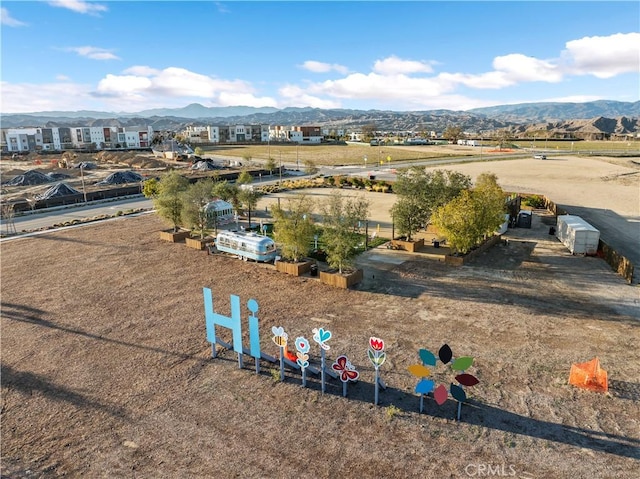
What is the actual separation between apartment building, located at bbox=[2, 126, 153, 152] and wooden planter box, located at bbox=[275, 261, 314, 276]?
493 feet

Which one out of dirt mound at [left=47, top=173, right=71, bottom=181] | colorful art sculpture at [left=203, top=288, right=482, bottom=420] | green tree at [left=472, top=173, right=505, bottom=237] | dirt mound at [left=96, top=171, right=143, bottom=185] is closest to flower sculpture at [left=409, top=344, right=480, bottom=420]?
colorful art sculpture at [left=203, top=288, right=482, bottom=420]

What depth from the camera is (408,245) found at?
33.8m

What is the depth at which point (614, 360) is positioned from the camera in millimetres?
18266

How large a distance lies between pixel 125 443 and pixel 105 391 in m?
3.50

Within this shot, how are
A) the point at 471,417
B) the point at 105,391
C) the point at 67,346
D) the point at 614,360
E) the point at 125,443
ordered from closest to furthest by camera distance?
1. the point at 125,443
2. the point at 471,417
3. the point at 105,391
4. the point at 614,360
5. the point at 67,346

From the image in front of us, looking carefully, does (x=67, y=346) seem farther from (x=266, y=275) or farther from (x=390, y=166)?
(x=390, y=166)

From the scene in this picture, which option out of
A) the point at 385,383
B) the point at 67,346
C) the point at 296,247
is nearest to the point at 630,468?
the point at 385,383

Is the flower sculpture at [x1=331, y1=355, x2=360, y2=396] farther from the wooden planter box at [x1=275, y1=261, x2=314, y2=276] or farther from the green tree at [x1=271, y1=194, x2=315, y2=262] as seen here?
the green tree at [x1=271, y1=194, x2=315, y2=262]

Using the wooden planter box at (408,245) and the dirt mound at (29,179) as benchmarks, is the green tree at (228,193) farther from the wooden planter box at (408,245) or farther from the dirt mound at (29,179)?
the dirt mound at (29,179)

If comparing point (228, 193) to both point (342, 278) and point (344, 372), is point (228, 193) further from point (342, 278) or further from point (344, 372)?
point (344, 372)

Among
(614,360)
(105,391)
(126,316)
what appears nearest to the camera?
(105,391)

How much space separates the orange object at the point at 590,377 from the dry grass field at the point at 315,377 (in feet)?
1.01

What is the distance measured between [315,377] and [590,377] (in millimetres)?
10805

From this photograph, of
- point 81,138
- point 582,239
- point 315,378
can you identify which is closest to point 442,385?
point 315,378
